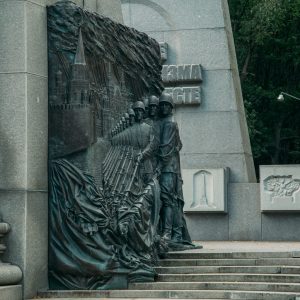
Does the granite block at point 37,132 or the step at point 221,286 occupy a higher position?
the granite block at point 37,132

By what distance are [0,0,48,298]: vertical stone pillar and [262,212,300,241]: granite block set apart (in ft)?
31.0

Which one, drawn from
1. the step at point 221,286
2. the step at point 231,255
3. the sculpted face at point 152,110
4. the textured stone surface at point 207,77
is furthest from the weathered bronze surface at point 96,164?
the textured stone surface at point 207,77

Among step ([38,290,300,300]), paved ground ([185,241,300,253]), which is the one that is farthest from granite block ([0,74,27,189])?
paved ground ([185,241,300,253])

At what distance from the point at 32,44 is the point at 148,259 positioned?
3.45 m

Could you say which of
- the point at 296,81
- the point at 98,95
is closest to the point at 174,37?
the point at 98,95

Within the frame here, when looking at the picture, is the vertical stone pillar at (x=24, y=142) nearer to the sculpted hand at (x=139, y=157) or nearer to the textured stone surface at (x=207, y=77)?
the sculpted hand at (x=139, y=157)

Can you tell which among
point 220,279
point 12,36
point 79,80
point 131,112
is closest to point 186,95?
point 131,112

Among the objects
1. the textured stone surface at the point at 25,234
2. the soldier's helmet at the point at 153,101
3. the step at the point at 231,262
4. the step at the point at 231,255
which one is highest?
the soldier's helmet at the point at 153,101

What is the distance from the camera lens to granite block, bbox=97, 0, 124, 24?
16.7m

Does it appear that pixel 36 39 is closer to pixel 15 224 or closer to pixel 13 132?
pixel 13 132

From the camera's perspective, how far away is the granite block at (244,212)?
22969mm

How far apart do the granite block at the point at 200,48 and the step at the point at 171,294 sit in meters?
10.8

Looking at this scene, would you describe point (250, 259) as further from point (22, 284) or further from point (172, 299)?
point (22, 284)

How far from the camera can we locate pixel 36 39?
14305mm
